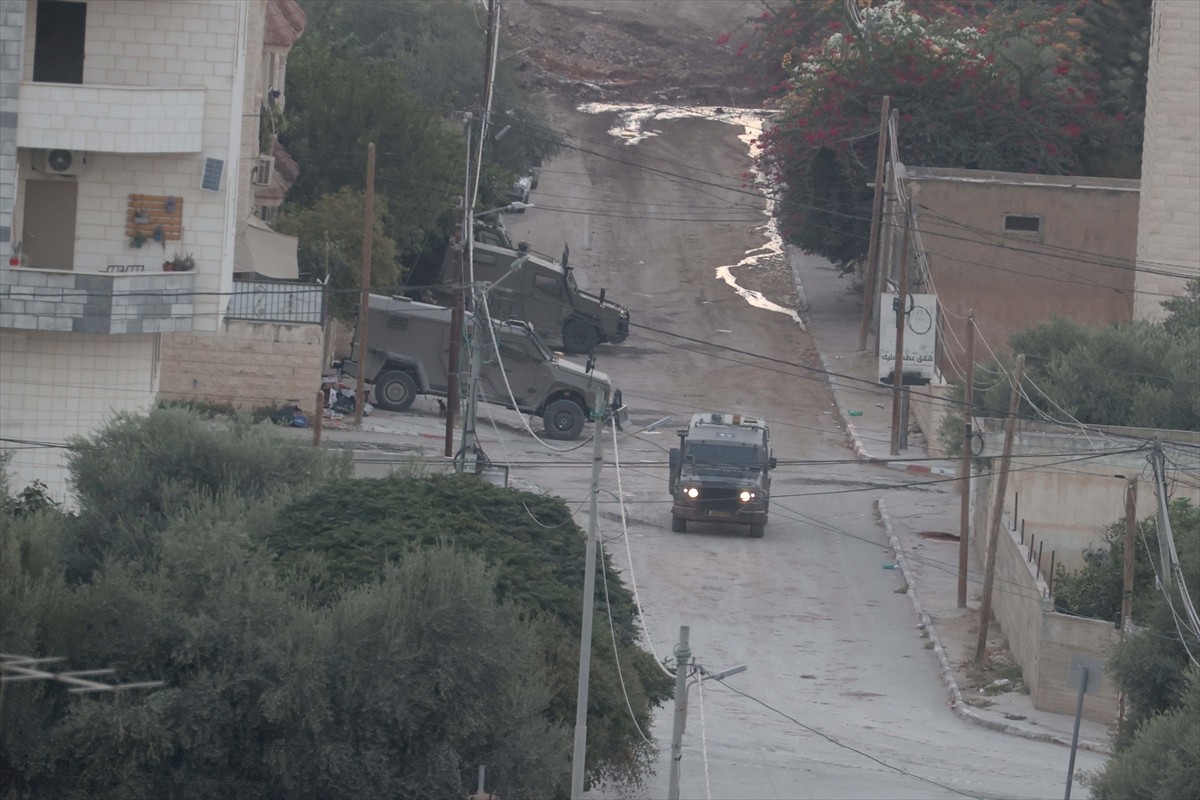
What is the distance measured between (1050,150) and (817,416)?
46.0 ft

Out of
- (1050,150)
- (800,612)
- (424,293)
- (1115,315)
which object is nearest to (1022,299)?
(1115,315)

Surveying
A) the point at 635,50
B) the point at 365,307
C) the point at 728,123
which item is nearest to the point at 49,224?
the point at 365,307

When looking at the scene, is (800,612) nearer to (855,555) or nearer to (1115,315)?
(855,555)

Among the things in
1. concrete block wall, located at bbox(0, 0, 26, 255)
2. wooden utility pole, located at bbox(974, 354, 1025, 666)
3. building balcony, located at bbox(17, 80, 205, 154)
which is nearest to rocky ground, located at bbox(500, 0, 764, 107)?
building balcony, located at bbox(17, 80, 205, 154)

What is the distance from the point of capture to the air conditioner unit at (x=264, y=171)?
123ft

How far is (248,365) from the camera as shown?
32844 mm

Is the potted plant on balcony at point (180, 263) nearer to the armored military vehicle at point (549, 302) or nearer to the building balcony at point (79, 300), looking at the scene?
the building balcony at point (79, 300)

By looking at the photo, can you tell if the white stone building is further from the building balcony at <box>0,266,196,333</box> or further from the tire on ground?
the tire on ground

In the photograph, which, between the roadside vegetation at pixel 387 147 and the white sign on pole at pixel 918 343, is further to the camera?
the roadside vegetation at pixel 387 147

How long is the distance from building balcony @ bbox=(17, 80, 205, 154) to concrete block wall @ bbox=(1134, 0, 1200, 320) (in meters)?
24.2

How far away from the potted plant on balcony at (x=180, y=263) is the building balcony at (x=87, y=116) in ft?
5.84

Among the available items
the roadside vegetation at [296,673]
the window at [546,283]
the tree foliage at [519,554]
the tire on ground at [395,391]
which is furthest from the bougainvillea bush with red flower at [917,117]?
the roadside vegetation at [296,673]

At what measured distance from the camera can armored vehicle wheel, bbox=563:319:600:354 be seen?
41.2 meters

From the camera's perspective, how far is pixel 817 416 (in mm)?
38188
